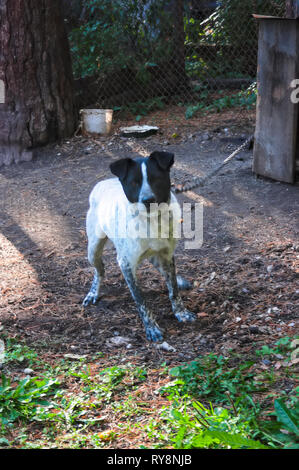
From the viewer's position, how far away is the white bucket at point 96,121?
9.36m

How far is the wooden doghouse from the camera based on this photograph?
6.14 metres

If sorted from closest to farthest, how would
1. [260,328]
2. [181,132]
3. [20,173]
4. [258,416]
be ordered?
[258,416] → [260,328] → [20,173] → [181,132]

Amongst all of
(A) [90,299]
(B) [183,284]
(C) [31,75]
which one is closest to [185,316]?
(B) [183,284]

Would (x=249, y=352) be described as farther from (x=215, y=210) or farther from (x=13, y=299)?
(x=215, y=210)

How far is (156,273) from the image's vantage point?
5344 millimetres

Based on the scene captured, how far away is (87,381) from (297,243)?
2706 millimetres

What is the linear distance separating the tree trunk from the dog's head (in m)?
5.33

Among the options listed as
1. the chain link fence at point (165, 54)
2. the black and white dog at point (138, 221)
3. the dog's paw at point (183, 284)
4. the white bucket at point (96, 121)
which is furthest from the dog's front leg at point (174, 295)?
the chain link fence at point (165, 54)

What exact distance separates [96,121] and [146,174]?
19.2 feet

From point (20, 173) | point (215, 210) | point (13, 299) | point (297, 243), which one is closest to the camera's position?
point (13, 299)

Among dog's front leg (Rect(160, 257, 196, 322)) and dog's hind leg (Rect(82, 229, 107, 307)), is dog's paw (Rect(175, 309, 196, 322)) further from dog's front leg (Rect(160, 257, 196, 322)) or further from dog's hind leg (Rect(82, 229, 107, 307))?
Result: dog's hind leg (Rect(82, 229, 107, 307))

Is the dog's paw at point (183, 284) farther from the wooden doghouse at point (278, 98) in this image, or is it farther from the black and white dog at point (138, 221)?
the wooden doghouse at point (278, 98)

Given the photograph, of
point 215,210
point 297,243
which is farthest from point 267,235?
point 215,210

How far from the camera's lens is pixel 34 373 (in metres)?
3.80
